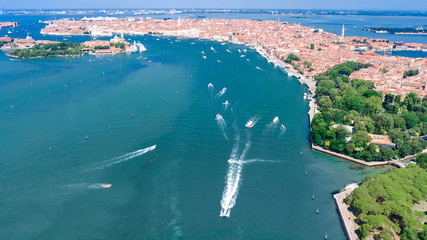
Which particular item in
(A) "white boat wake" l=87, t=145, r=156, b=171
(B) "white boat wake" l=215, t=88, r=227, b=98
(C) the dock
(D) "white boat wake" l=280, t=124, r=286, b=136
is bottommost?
(C) the dock

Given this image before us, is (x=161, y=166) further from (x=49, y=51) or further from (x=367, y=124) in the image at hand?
(x=49, y=51)

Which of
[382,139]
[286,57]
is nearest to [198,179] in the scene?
[382,139]

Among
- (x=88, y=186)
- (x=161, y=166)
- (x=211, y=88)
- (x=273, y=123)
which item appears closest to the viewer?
(x=88, y=186)

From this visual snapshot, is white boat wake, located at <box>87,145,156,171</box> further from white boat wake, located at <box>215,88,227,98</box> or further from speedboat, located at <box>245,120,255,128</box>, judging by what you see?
white boat wake, located at <box>215,88,227,98</box>

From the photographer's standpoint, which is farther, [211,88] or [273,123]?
[211,88]

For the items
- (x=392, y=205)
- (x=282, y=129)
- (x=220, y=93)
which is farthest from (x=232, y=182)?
(x=220, y=93)

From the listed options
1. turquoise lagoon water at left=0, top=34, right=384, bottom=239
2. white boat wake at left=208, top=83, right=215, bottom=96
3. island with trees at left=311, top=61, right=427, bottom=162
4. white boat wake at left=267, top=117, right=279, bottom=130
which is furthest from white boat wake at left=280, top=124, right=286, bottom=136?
white boat wake at left=208, top=83, right=215, bottom=96
